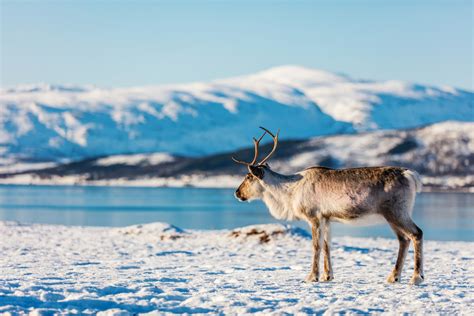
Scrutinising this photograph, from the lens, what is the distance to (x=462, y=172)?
168 meters

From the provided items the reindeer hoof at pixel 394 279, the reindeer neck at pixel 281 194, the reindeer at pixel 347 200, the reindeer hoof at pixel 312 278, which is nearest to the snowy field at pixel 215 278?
the reindeer hoof at pixel 394 279

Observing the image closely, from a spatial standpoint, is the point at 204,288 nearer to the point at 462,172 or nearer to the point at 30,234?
the point at 30,234

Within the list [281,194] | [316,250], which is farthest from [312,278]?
[281,194]

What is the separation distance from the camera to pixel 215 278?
15.4 metres

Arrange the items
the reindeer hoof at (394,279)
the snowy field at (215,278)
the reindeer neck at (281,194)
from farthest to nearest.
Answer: the reindeer neck at (281,194) < the reindeer hoof at (394,279) < the snowy field at (215,278)

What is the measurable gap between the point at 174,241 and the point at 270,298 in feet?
48.2

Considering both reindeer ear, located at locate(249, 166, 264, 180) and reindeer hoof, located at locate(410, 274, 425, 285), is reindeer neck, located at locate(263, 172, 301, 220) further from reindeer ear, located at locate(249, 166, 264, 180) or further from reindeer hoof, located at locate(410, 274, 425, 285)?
reindeer hoof, located at locate(410, 274, 425, 285)

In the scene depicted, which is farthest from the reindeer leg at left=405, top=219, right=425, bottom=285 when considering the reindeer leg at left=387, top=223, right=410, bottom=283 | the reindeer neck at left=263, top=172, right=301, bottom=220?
the reindeer neck at left=263, top=172, right=301, bottom=220

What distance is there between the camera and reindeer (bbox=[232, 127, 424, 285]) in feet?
46.0

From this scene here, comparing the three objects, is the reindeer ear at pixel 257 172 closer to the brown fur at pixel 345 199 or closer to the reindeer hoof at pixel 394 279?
the brown fur at pixel 345 199

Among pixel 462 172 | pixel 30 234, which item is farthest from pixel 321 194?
pixel 462 172

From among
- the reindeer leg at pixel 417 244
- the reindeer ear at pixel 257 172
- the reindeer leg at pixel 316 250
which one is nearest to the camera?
the reindeer leg at pixel 417 244

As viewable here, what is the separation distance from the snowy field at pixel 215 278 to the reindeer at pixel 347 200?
0.73m

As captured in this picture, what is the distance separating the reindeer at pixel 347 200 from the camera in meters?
14.0
